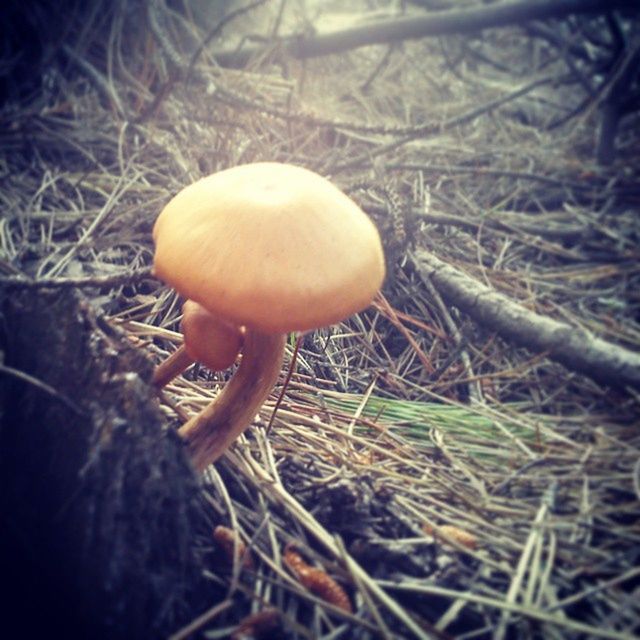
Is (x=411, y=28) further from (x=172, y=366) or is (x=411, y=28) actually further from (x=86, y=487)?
(x=86, y=487)

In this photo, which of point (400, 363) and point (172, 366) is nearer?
point (172, 366)

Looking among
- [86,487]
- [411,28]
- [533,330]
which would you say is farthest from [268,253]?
[411,28]

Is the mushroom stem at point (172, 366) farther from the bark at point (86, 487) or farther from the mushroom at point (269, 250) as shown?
the mushroom at point (269, 250)

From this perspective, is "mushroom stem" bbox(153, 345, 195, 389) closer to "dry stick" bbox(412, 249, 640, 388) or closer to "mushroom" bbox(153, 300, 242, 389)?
"mushroom" bbox(153, 300, 242, 389)

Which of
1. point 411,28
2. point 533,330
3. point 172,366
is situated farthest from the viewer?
point 411,28

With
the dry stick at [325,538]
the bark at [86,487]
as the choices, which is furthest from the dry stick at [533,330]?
the bark at [86,487]
